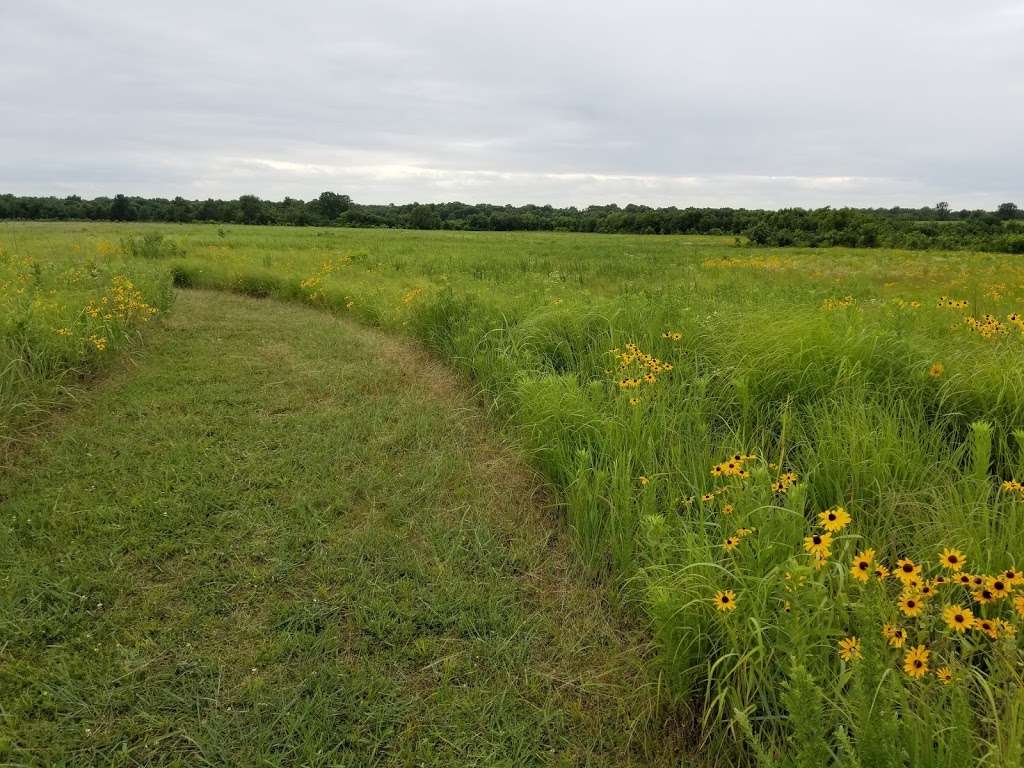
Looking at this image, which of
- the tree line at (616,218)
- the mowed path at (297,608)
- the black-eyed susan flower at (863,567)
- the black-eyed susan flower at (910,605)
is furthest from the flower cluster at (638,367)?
the tree line at (616,218)

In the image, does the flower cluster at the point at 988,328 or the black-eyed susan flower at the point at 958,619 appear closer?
the black-eyed susan flower at the point at 958,619

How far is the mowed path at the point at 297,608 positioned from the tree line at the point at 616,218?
92.8 feet

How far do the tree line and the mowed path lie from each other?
28.3m

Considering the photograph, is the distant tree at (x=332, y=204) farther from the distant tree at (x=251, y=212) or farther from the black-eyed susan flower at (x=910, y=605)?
the black-eyed susan flower at (x=910, y=605)

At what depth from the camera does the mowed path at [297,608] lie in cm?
201

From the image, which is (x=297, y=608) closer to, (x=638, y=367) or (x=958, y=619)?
(x=958, y=619)

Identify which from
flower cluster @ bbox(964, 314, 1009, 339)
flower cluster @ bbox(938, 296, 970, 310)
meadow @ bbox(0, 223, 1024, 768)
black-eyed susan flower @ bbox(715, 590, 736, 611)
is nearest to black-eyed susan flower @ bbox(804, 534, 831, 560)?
meadow @ bbox(0, 223, 1024, 768)

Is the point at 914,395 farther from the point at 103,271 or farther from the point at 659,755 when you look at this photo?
the point at 103,271

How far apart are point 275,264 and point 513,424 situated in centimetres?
1077

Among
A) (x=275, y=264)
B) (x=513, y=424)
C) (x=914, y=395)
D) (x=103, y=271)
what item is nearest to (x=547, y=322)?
(x=513, y=424)

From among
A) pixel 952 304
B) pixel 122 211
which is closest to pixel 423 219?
pixel 122 211

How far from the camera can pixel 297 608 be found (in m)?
2.57

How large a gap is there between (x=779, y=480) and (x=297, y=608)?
7.15 ft

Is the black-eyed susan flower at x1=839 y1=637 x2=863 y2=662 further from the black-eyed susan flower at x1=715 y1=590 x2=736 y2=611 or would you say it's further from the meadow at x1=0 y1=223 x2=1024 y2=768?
the black-eyed susan flower at x1=715 y1=590 x2=736 y2=611
